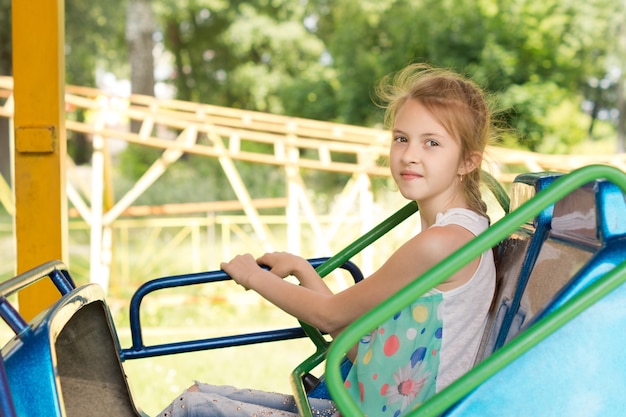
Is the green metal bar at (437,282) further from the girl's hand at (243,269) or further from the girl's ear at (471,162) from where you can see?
the girl's hand at (243,269)

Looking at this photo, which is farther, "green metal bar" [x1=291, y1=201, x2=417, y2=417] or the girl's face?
"green metal bar" [x1=291, y1=201, x2=417, y2=417]

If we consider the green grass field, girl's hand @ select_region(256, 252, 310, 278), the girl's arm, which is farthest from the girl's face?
the green grass field

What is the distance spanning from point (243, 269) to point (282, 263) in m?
0.11

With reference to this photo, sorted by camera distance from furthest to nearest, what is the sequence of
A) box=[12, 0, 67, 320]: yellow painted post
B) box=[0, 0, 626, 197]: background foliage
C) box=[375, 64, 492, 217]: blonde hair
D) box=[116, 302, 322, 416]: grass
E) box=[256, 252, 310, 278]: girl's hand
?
box=[0, 0, 626, 197]: background foliage, box=[116, 302, 322, 416]: grass, box=[12, 0, 67, 320]: yellow painted post, box=[256, 252, 310, 278]: girl's hand, box=[375, 64, 492, 217]: blonde hair

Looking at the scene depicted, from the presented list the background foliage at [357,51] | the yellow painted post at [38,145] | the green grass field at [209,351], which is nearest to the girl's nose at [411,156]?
the yellow painted post at [38,145]

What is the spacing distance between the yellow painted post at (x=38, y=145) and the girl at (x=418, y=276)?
101cm

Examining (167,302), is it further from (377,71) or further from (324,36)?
(324,36)

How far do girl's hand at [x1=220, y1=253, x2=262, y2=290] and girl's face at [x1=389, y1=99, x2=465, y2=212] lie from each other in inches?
13.8

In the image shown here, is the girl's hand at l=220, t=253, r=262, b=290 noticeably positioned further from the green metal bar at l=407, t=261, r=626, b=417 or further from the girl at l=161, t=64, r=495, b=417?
the green metal bar at l=407, t=261, r=626, b=417

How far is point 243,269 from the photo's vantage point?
1.73 m

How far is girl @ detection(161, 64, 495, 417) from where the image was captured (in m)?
1.53

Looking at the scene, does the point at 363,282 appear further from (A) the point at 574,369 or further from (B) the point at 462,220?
(A) the point at 574,369

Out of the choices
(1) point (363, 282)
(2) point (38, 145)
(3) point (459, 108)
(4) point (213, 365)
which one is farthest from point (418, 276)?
(4) point (213, 365)

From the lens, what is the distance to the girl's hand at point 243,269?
5.63 feet
